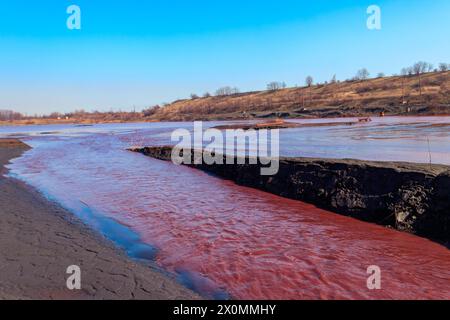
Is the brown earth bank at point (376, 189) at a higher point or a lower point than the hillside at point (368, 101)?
lower

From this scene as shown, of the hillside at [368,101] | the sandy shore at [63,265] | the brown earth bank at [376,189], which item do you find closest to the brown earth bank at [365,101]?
the hillside at [368,101]

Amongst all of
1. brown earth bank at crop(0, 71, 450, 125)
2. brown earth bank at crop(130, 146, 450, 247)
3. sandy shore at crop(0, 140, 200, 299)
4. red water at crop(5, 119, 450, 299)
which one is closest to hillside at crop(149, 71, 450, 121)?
brown earth bank at crop(0, 71, 450, 125)

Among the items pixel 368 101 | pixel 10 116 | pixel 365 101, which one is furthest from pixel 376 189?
pixel 10 116

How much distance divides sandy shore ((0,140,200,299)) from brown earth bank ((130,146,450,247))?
4.98 m

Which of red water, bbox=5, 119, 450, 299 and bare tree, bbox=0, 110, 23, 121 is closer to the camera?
red water, bbox=5, 119, 450, 299

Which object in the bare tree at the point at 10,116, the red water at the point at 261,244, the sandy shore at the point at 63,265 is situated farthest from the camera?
the bare tree at the point at 10,116

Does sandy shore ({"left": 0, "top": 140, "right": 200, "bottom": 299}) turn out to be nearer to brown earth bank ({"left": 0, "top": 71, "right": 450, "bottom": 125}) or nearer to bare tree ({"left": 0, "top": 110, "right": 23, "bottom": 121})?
brown earth bank ({"left": 0, "top": 71, "right": 450, "bottom": 125})

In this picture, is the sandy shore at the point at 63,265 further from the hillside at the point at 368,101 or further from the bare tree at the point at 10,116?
the bare tree at the point at 10,116

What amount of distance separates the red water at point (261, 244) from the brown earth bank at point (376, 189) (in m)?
0.34

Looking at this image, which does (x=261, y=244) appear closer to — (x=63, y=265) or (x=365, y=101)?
(x=63, y=265)

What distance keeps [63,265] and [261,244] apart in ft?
11.1

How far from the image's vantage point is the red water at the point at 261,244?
529 cm

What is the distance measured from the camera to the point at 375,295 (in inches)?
197

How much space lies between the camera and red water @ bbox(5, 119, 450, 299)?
5.29m
